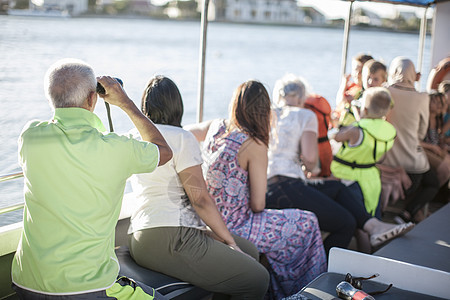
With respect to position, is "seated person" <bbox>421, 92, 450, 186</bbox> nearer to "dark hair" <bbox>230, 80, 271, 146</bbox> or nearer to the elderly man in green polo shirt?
"dark hair" <bbox>230, 80, 271, 146</bbox>

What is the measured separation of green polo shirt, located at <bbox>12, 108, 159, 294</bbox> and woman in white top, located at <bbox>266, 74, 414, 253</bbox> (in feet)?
4.75

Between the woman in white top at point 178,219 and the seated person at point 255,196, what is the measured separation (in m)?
0.37

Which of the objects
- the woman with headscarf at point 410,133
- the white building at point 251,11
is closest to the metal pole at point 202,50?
the woman with headscarf at point 410,133

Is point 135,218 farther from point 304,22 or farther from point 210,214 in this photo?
point 304,22

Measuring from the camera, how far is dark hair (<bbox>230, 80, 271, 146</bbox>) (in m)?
2.60

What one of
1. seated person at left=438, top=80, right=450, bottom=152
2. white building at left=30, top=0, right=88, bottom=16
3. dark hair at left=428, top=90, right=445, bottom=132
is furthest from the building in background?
seated person at left=438, top=80, right=450, bottom=152

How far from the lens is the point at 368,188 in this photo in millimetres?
3490

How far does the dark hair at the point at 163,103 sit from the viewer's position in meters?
2.22

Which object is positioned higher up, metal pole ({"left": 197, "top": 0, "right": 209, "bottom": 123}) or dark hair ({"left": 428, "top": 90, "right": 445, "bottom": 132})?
metal pole ({"left": 197, "top": 0, "right": 209, "bottom": 123})

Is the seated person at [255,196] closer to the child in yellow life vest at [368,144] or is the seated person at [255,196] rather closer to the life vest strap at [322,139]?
the child in yellow life vest at [368,144]

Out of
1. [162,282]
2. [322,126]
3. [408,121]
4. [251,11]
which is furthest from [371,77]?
[251,11]

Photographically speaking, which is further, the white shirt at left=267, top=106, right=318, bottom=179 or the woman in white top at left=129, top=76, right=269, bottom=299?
the white shirt at left=267, top=106, right=318, bottom=179

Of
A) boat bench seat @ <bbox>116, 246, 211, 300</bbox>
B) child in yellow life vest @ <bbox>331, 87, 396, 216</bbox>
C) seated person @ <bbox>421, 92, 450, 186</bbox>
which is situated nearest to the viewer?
boat bench seat @ <bbox>116, 246, 211, 300</bbox>

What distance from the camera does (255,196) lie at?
2.63 meters
